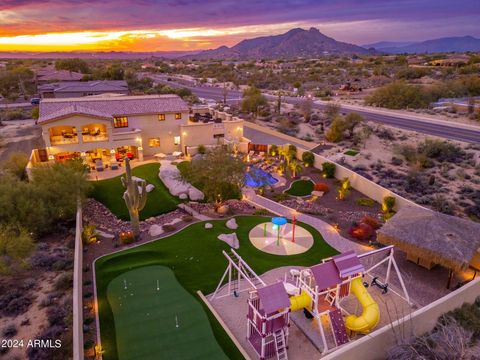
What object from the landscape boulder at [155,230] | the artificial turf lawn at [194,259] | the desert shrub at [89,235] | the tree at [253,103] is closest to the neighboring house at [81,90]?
the tree at [253,103]

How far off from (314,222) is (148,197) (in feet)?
48.7

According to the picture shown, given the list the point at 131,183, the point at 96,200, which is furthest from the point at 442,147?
the point at 96,200

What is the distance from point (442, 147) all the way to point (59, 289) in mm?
42861

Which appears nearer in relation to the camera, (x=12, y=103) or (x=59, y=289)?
(x=59, y=289)

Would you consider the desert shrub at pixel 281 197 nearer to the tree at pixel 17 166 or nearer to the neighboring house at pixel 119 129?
the neighboring house at pixel 119 129

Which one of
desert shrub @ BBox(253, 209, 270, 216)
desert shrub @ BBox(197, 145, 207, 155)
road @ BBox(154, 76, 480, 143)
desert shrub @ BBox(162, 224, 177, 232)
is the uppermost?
desert shrub @ BBox(197, 145, 207, 155)

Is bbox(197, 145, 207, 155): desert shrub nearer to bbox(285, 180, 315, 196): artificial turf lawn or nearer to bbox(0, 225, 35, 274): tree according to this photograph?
bbox(285, 180, 315, 196): artificial turf lawn

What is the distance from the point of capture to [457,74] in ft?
322

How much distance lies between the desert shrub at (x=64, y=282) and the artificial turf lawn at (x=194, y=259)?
1.47m

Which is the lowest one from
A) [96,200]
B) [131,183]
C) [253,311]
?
[96,200]

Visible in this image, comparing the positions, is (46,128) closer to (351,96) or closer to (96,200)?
(96,200)

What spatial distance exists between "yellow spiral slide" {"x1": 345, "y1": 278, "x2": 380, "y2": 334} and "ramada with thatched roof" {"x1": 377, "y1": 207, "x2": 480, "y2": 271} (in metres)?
5.77

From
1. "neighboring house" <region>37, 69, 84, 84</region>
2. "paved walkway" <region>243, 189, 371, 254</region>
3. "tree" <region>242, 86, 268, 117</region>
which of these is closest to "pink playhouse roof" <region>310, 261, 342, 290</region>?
"paved walkway" <region>243, 189, 371, 254</region>

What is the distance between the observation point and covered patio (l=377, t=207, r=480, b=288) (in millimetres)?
17828
